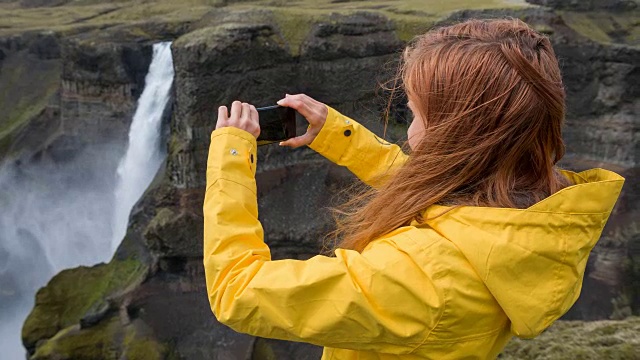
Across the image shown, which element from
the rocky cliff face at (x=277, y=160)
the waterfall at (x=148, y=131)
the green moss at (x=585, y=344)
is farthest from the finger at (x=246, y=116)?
the waterfall at (x=148, y=131)

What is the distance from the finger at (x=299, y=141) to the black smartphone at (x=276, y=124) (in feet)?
0.08

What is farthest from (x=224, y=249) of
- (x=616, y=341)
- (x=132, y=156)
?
(x=132, y=156)

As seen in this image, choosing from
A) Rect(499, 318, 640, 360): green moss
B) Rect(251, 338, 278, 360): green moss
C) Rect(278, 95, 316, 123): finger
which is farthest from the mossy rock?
Rect(278, 95, 316, 123): finger

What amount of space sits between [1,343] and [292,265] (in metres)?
23.1

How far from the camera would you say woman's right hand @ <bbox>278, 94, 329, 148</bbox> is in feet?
9.44

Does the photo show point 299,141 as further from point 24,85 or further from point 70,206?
point 24,85

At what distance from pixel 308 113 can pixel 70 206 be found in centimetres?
2520

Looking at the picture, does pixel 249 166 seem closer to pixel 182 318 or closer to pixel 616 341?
pixel 616 341

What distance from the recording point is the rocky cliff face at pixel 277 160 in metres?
15.0

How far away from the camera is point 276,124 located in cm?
281

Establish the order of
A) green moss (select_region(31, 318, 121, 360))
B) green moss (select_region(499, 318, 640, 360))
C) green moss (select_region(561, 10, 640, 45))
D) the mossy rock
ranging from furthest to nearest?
1. green moss (select_region(561, 10, 640, 45))
2. green moss (select_region(31, 318, 121, 360))
3. the mossy rock
4. green moss (select_region(499, 318, 640, 360))

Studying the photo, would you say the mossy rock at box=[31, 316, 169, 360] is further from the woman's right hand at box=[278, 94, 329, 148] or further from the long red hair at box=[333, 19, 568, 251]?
the long red hair at box=[333, 19, 568, 251]

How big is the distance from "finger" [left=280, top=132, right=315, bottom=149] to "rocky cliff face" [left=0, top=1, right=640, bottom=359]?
1179cm

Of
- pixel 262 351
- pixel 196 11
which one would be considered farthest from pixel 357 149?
pixel 196 11
